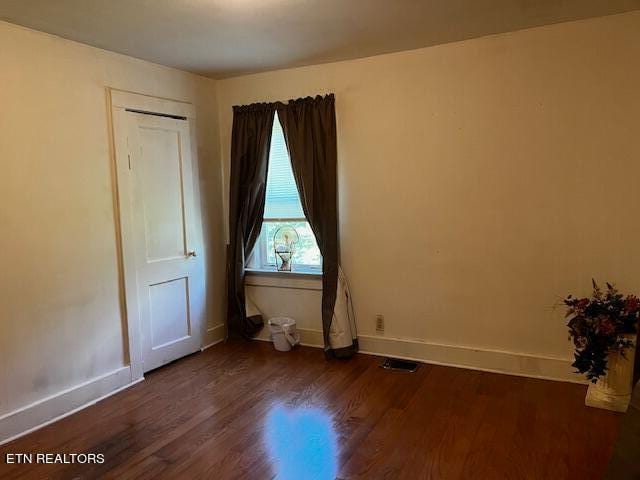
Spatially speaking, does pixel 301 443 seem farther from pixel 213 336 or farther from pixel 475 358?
pixel 213 336

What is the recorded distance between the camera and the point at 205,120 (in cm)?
403

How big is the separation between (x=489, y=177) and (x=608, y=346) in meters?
1.30

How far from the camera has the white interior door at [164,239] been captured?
3.42 metres

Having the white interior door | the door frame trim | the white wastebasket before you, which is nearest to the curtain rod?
the white interior door

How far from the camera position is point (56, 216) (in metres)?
2.88

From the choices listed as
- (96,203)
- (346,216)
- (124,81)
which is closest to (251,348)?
(346,216)

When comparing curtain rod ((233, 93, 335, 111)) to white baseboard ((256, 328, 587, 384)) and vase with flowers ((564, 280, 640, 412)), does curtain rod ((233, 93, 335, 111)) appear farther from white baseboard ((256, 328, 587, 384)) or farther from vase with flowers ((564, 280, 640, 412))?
vase with flowers ((564, 280, 640, 412))

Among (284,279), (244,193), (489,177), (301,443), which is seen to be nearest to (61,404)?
(301,443)

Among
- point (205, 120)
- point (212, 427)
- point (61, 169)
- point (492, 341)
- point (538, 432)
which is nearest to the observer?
point (538, 432)

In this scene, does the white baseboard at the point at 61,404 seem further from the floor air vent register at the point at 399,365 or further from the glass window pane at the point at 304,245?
the floor air vent register at the point at 399,365

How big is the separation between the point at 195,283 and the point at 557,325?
280cm

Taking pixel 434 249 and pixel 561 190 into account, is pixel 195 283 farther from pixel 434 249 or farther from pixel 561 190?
pixel 561 190

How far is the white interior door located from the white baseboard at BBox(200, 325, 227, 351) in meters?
0.11

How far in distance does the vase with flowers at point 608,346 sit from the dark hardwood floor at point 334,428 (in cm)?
13
